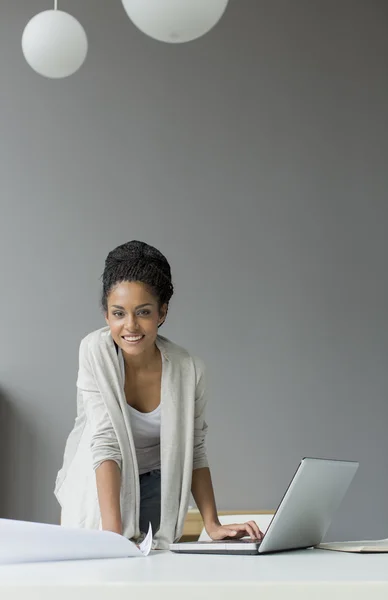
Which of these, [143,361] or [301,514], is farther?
[143,361]

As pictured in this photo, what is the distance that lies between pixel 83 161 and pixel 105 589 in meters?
3.04

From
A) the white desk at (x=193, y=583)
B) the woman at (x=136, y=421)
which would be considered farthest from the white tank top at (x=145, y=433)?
the white desk at (x=193, y=583)

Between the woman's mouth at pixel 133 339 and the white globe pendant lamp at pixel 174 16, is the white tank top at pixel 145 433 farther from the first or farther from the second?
the white globe pendant lamp at pixel 174 16

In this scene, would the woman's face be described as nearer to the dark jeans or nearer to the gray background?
the dark jeans

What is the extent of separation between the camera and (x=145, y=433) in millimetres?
1900

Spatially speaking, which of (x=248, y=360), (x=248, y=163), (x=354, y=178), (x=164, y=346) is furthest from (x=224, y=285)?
(x=164, y=346)

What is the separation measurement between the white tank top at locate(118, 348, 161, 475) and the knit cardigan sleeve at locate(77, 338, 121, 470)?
0.08 m

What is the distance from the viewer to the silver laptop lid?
1.20 meters

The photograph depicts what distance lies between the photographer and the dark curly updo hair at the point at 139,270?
185 centimetres

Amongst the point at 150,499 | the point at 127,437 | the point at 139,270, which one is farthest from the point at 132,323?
the point at 150,499

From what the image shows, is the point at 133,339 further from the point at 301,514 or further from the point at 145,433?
the point at 301,514

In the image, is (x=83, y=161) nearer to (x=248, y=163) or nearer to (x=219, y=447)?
(x=248, y=163)

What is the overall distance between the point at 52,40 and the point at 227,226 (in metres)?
1.92

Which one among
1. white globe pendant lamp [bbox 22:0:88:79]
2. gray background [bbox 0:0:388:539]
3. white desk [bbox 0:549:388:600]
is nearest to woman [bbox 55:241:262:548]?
white globe pendant lamp [bbox 22:0:88:79]
